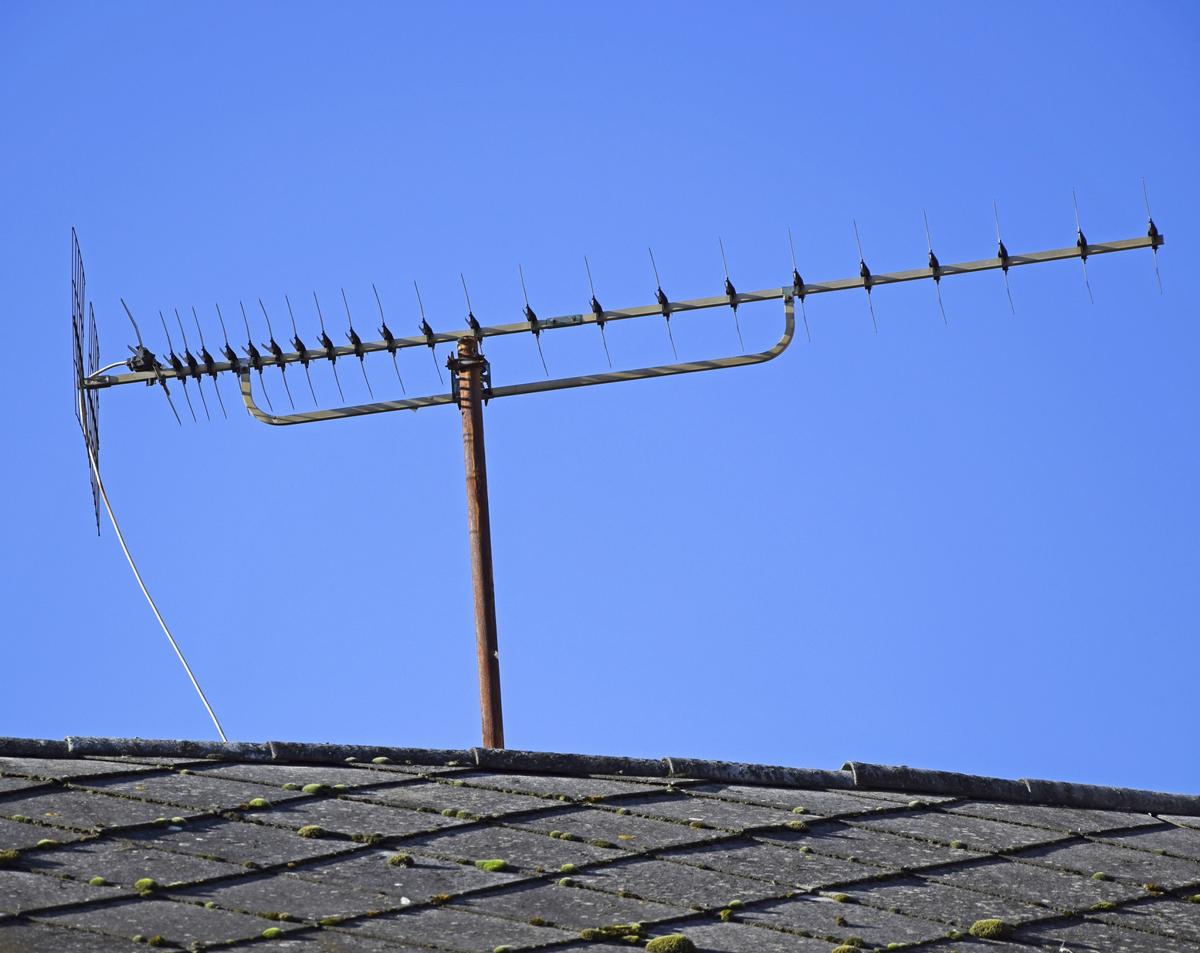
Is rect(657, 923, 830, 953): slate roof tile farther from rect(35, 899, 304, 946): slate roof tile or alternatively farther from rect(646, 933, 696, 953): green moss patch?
rect(35, 899, 304, 946): slate roof tile

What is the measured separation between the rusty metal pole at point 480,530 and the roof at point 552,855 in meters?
3.18

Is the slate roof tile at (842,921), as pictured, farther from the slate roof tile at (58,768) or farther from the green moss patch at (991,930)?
the slate roof tile at (58,768)

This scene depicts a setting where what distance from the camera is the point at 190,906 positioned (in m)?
7.47

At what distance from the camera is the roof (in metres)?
7.49

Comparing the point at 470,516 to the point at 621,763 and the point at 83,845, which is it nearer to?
the point at 621,763

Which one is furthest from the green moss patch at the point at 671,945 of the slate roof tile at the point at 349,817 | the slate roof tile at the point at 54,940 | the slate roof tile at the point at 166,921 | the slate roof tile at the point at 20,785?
the slate roof tile at the point at 20,785

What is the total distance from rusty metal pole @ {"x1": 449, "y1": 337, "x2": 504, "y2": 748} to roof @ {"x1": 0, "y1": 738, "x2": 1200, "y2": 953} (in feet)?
10.4

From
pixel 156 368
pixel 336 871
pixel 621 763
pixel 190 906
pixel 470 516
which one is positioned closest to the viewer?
pixel 190 906

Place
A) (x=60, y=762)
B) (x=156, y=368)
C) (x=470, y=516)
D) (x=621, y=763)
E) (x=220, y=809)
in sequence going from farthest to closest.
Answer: (x=156, y=368) → (x=470, y=516) → (x=621, y=763) → (x=60, y=762) → (x=220, y=809)

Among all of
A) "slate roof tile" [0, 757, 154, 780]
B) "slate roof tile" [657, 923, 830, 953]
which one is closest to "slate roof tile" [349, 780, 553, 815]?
"slate roof tile" [0, 757, 154, 780]

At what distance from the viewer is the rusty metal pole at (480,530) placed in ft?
43.2

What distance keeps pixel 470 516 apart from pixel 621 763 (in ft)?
13.4

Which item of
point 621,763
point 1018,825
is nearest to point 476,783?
point 621,763

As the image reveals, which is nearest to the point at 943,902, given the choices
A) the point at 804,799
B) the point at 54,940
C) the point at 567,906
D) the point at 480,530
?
the point at 804,799
